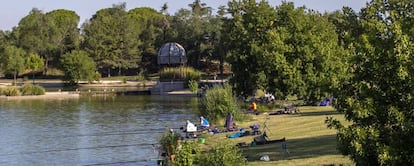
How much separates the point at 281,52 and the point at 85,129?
12.2m

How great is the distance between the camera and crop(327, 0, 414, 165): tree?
38.5 ft

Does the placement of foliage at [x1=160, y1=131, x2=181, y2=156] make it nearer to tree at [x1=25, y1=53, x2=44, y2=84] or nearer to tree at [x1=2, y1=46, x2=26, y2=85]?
tree at [x1=2, y1=46, x2=26, y2=85]

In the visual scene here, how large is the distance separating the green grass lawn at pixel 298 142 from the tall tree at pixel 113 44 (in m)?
66.2

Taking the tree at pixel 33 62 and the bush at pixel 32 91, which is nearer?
the bush at pixel 32 91

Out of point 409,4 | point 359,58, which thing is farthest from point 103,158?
point 359,58

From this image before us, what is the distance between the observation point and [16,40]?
11006 centimetres

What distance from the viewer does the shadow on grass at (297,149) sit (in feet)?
65.2

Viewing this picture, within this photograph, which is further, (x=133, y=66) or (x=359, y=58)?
(x=133, y=66)

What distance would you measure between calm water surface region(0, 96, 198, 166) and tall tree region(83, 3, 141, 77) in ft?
118

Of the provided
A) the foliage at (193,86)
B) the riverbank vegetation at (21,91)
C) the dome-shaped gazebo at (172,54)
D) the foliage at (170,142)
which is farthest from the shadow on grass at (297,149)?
the dome-shaped gazebo at (172,54)

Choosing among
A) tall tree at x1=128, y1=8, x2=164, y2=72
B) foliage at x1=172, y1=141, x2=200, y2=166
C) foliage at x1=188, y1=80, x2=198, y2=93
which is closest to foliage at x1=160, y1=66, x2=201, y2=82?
foliage at x1=188, y1=80, x2=198, y2=93

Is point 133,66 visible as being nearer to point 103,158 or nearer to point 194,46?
point 194,46

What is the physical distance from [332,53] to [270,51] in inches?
161

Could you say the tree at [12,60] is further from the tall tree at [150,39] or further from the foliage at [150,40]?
Answer: the foliage at [150,40]
